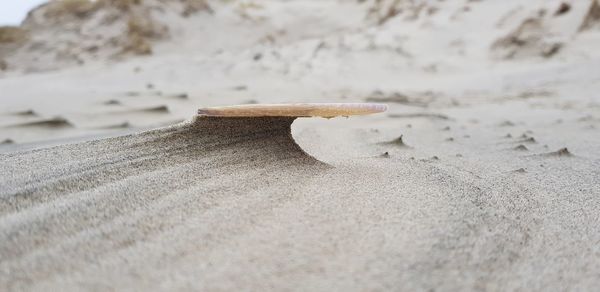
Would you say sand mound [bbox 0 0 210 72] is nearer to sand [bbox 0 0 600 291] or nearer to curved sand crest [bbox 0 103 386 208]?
sand [bbox 0 0 600 291]

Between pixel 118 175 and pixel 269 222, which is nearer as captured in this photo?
pixel 269 222

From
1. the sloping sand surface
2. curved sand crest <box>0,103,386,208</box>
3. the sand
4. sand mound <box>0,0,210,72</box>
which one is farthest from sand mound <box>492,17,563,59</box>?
sand mound <box>0,0,210,72</box>

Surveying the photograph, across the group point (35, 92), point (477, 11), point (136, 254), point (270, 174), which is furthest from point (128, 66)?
point (136, 254)

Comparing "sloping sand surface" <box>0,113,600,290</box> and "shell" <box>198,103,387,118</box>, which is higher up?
"shell" <box>198,103,387,118</box>

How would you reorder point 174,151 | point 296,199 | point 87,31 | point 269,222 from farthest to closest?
point 87,31 → point 174,151 → point 296,199 → point 269,222

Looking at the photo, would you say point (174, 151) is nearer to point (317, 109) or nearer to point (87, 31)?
point (317, 109)

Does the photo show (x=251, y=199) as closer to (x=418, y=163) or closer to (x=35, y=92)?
(x=418, y=163)

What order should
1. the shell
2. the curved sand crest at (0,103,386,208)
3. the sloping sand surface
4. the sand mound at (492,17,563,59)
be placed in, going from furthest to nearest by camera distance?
the sand mound at (492,17,563,59)
the shell
the curved sand crest at (0,103,386,208)
the sloping sand surface

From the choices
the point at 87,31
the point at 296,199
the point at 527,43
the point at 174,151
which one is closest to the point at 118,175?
the point at 174,151

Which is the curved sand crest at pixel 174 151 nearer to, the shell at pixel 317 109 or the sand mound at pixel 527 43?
the shell at pixel 317 109

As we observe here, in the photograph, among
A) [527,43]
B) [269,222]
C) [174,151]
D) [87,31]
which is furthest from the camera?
[87,31]
